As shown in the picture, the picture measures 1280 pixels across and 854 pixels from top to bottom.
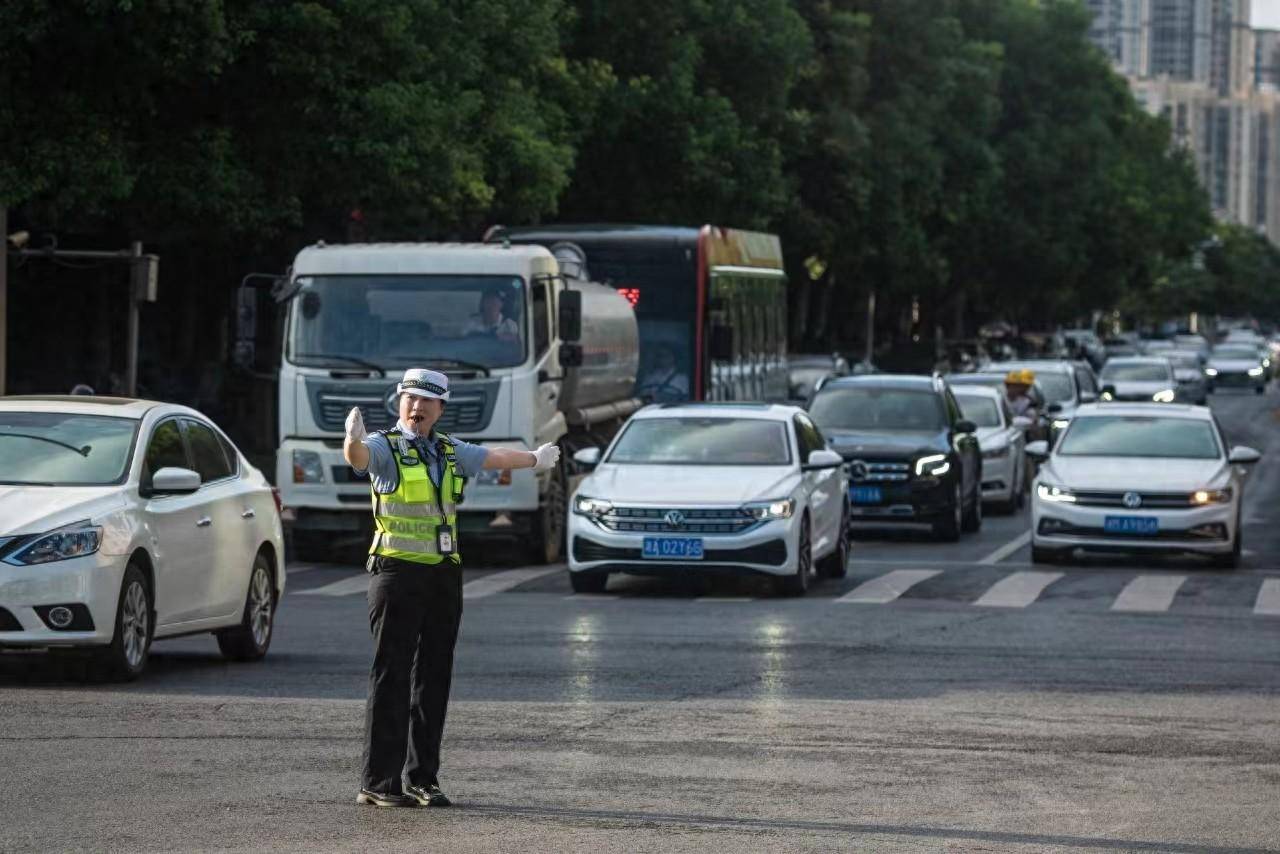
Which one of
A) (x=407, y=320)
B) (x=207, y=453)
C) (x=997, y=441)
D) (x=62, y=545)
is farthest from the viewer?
(x=997, y=441)

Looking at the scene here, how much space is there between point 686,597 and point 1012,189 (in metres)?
70.0

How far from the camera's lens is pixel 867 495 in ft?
93.9

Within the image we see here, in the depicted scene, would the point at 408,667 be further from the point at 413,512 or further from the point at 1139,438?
the point at 1139,438

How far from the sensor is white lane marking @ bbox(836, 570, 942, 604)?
21208mm

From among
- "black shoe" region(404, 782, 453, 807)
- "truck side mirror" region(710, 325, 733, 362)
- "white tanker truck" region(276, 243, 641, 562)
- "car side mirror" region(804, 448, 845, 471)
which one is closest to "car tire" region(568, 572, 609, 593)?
"car side mirror" region(804, 448, 845, 471)

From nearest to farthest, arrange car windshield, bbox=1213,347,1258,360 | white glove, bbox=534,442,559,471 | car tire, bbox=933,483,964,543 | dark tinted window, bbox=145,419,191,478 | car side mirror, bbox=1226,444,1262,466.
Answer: white glove, bbox=534,442,559,471 → dark tinted window, bbox=145,419,191,478 → car side mirror, bbox=1226,444,1262,466 → car tire, bbox=933,483,964,543 → car windshield, bbox=1213,347,1258,360

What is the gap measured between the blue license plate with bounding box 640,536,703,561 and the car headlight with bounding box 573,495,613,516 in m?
0.42

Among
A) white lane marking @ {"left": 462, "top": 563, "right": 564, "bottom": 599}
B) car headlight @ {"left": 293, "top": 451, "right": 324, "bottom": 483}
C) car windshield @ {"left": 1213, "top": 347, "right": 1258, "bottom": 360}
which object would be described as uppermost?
car windshield @ {"left": 1213, "top": 347, "right": 1258, "bottom": 360}

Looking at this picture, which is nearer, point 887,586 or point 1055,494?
point 887,586

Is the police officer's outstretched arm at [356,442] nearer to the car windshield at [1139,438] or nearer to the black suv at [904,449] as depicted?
the car windshield at [1139,438]

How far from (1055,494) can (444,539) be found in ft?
51.5

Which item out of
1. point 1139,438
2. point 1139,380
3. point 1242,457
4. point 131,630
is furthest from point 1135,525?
point 1139,380

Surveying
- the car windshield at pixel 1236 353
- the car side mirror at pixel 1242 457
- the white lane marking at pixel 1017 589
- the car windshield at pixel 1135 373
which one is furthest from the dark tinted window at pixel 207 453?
the car windshield at pixel 1236 353

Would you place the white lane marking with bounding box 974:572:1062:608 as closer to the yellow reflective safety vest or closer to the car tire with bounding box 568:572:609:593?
the car tire with bounding box 568:572:609:593
